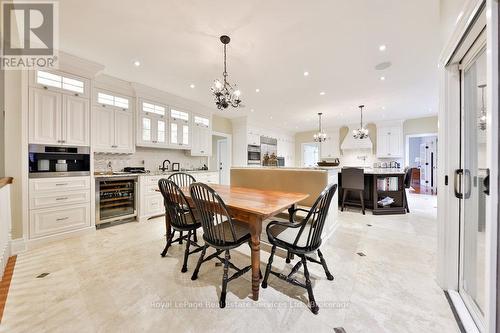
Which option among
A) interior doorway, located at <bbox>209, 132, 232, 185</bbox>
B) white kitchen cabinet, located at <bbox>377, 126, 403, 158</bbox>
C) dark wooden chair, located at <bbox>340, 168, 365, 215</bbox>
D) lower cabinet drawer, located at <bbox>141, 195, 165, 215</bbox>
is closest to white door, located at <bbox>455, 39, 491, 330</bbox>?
dark wooden chair, located at <bbox>340, 168, 365, 215</bbox>

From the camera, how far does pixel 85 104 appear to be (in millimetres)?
2947

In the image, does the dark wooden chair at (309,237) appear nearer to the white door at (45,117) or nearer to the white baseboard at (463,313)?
the white baseboard at (463,313)

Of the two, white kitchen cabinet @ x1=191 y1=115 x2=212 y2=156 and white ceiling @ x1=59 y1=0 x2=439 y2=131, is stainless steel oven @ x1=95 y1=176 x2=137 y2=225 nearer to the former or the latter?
white kitchen cabinet @ x1=191 y1=115 x2=212 y2=156

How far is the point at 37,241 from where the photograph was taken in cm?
250

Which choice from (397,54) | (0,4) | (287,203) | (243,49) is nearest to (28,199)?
(0,4)

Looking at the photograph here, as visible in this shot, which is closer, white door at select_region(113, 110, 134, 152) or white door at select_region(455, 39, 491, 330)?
white door at select_region(455, 39, 491, 330)

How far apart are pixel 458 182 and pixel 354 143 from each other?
6488mm

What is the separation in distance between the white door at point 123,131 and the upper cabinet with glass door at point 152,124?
149 mm

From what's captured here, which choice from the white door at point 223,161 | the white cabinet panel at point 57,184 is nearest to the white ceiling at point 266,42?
the white cabinet panel at point 57,184

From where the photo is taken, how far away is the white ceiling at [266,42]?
196cm

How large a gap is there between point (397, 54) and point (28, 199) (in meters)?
5.41

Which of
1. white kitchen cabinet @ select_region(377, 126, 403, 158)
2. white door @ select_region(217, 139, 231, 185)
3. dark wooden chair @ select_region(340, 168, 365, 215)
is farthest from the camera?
white kitchen cabinet @ select_region(377, 126, 403, 158)

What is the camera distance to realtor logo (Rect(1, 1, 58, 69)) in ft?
6.35

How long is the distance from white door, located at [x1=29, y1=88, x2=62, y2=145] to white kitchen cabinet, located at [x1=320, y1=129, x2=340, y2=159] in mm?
8276
